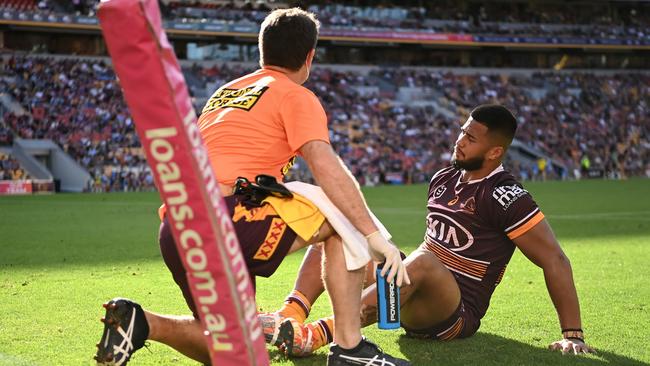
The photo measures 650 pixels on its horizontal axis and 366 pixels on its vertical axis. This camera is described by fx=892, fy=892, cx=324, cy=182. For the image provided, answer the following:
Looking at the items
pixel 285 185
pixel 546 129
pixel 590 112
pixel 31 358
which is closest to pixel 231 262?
pixel 285 185

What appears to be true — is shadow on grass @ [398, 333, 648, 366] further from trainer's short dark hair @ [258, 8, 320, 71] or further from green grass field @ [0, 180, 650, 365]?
trainer's short dark hair @ [258, 8, 320, 71]

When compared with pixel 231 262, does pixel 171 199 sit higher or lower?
higher

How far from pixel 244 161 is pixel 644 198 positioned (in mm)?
25399

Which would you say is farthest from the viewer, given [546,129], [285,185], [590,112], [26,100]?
[590,112]

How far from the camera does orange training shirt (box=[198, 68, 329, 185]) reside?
14.6ft

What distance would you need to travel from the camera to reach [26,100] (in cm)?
4038

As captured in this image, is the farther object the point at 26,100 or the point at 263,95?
the point at 26,100

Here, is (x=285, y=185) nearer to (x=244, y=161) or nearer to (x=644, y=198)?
(x=244, y=161)

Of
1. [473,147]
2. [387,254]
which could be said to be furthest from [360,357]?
[473,147]

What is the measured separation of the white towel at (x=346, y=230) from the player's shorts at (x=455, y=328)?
1610 mm

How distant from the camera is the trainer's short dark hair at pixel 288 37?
4.54 metres

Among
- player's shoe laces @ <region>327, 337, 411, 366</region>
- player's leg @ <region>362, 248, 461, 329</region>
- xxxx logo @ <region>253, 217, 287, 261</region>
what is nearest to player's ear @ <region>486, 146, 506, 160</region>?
player's leg @ <region>362, 248, 461, 329</region>

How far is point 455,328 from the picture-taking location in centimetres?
589

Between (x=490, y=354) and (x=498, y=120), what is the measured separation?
152 centimetres
